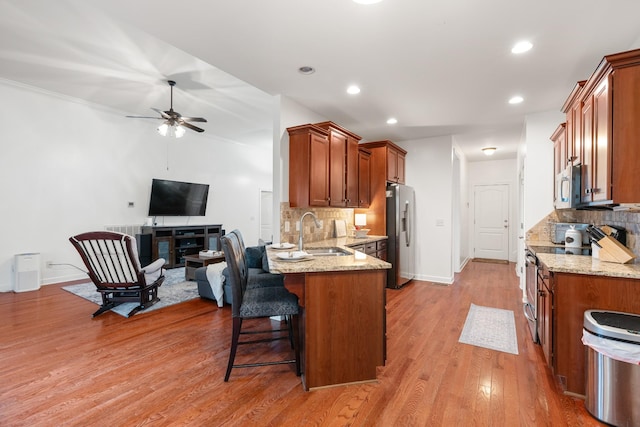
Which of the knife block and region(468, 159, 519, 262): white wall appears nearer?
the knife block

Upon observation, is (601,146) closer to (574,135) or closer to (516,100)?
(574,135)

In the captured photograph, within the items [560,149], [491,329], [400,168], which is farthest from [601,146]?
[400,168]

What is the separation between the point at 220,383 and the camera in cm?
226

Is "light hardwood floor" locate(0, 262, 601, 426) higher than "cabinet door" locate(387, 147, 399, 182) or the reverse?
the reverse

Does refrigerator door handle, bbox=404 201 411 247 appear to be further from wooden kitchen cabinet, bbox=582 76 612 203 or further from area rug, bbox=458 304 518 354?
wooden kitchen cabinet, bbox=582 76 612 203

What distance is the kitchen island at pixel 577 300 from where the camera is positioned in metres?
1.97

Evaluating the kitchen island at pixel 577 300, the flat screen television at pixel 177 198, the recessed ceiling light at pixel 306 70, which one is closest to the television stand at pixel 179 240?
the flat screen television at pixel 177 198

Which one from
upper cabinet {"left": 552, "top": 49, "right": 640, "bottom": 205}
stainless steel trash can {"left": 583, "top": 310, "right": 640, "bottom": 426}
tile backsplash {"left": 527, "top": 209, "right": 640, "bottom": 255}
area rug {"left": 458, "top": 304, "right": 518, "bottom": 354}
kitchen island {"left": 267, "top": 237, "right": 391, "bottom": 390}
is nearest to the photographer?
stainless steel trash can {"left": 583, "top": 310, "right": 640, "bottom": 426}

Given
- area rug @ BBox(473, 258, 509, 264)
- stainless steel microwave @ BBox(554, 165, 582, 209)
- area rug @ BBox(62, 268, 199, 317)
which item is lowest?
area rug @ BBox(62, 268, 199, 317)

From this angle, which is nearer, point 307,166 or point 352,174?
point 307,166

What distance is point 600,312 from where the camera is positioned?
1.94m

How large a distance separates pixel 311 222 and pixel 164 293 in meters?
2.49

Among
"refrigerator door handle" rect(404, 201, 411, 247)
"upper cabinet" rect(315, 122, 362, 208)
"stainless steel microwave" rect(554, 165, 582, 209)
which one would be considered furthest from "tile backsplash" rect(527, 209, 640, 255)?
"upper cabinet" rect(315, 122, 362, 208)

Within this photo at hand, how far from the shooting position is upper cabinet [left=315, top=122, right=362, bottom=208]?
13.0ft
